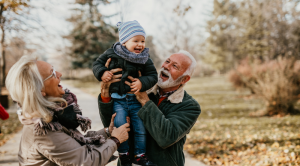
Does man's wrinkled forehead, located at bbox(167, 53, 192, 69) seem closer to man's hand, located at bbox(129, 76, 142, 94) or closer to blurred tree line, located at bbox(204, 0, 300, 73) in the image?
man's hand, located at bbox(129, 76, 142, 94)

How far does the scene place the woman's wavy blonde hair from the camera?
5.10 feet

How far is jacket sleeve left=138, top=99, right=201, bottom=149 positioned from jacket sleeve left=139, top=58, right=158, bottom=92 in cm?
18

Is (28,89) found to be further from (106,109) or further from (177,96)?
(177,96)

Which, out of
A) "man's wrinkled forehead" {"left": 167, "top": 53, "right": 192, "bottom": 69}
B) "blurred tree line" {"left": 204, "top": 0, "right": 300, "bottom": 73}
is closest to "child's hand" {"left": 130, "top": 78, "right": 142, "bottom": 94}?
"man's wrinkled forehead" {"left": 167, "top": 53, "right": 192, "bottom": 69}

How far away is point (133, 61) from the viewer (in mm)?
2215

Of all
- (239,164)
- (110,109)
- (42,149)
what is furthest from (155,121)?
(239,164)

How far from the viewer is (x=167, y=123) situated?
2.03m

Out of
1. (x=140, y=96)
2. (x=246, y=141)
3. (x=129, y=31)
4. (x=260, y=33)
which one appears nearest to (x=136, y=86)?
(x=140, y=96)

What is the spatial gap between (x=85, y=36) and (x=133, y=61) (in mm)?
28987

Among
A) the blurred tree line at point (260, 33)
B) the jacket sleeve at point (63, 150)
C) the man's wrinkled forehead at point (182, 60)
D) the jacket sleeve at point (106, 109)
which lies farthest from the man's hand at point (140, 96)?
the blurred tree line at point (260, 33)

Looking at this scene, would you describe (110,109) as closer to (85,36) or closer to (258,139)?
(258,139)

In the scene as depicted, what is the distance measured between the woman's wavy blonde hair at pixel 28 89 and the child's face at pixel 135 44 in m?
0.94

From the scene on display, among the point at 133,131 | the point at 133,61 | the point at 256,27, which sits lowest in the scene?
the point at 133,131

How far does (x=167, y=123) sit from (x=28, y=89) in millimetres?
1159
